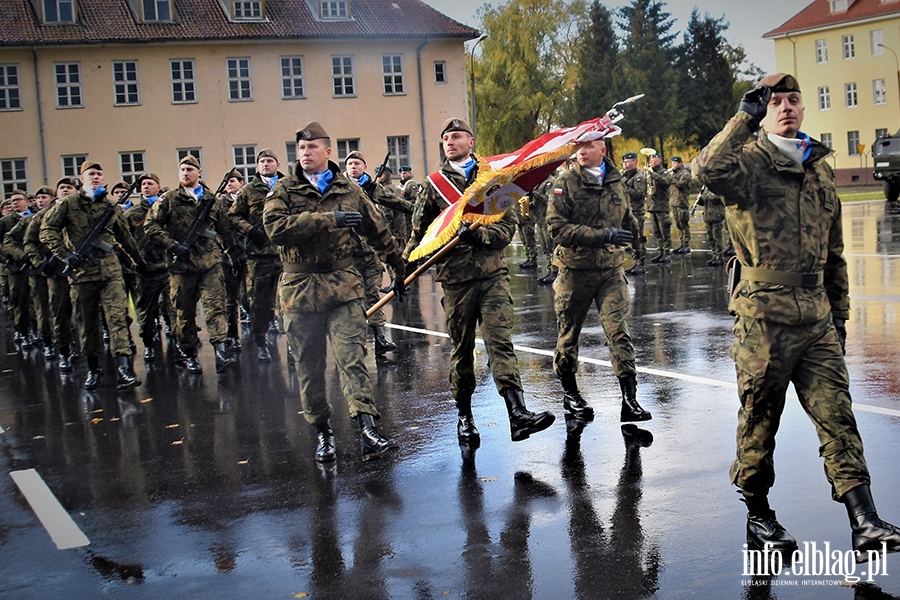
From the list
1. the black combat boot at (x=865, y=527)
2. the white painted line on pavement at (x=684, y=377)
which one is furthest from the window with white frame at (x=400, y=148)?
the black combat boot at (x=865, y=527)

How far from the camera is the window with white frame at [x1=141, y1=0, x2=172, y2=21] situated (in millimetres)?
43562

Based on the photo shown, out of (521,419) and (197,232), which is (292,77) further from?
(521,419)

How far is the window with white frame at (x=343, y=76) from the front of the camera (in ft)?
151

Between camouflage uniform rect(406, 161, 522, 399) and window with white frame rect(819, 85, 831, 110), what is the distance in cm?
6876

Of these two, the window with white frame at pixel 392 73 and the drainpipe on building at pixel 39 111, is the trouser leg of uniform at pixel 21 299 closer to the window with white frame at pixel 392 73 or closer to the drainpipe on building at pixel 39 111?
the drainpipe on building at pixel 39 111

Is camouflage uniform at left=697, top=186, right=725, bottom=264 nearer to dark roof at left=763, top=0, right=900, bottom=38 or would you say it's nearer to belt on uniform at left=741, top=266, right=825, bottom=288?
belt on uniform at left=741, top=266, right=825, bottom=288

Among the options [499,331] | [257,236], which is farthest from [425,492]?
[257,236]

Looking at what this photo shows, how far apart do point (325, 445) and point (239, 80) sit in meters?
39.1

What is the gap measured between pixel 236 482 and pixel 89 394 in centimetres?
450

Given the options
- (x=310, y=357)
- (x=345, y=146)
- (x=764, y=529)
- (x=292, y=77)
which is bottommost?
(x=764, y=529)

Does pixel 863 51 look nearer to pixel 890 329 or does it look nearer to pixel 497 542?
pixel 890 329

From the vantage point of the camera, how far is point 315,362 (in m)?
7.65

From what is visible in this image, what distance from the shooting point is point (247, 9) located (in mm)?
44844

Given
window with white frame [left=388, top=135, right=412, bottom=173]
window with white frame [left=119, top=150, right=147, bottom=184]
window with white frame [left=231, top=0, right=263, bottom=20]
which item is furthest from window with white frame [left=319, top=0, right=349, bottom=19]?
window with white frame [left=119, top=150, right=147, bottom=184]
